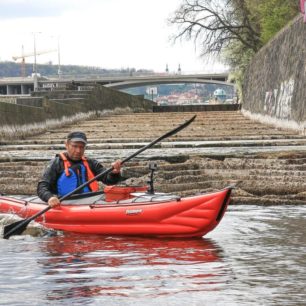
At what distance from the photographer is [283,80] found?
3250 cm

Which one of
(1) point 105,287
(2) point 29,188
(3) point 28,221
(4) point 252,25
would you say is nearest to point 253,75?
(4) point 252,25

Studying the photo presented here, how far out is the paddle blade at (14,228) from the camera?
11969 millimetres

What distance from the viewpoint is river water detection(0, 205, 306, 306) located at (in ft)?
25.1

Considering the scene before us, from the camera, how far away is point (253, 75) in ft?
159

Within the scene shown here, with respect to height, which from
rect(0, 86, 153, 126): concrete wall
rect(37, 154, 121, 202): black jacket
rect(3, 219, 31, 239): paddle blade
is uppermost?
rect(0, 86, 153, 126): concrete wall

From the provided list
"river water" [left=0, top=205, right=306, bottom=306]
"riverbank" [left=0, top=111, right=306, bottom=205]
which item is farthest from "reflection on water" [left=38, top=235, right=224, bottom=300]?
"riverbank" [left=0, top=111, right=306, bottom=205]

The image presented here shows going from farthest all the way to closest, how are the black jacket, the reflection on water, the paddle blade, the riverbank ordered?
the riverbank → the black jacket → the paddle blade → the reflection on water

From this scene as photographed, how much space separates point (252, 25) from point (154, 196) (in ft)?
155

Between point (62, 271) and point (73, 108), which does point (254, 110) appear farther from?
point (62, 271)

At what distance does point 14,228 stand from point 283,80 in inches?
856

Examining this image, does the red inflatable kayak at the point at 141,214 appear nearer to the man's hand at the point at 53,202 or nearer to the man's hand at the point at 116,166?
the man's hand at the point at 53,202

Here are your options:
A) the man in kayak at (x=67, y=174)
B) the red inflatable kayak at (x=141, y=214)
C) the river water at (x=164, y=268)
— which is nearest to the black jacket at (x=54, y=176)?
the man in kayak at (x=67, y=174)

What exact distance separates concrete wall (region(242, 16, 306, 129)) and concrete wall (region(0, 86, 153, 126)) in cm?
796

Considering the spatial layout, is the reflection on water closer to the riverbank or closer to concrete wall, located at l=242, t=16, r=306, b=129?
the riverbank
